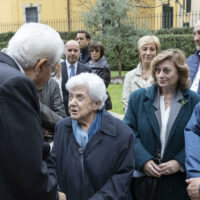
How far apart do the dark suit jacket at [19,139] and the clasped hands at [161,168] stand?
1.54 meters

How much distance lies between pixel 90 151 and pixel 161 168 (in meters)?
0.82

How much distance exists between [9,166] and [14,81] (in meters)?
0.46

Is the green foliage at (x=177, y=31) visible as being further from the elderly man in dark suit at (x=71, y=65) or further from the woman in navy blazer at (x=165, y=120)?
the woman in navy blazer at (x=165, y=120)

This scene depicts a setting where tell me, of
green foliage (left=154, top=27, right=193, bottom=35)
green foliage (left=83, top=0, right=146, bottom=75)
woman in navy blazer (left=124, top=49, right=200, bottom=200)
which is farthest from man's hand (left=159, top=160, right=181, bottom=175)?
green foliage (left=154, top=27, right=193, bottom=35)

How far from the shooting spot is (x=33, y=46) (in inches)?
73.6

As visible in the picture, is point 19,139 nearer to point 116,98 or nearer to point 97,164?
point 97,164

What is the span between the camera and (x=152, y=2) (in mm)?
24922

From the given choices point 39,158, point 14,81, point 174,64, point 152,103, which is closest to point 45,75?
point 14,81

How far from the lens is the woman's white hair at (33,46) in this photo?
1.87 metres

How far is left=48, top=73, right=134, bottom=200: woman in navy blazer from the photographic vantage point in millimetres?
2717

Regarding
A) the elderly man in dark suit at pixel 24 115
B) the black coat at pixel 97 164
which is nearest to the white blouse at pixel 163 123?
the black coat at pixel 97 164

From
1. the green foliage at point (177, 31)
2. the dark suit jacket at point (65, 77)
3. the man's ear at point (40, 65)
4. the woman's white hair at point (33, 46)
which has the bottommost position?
the dark suit jacket at point (65, 77)

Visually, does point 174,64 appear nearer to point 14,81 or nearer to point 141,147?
point 141,147

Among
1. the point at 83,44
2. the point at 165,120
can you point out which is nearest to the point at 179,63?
the point at 165,120
